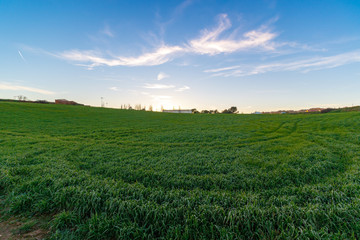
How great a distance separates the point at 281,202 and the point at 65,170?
26.0ft

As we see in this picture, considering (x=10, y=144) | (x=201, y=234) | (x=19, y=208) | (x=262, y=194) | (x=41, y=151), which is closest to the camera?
(x=201, y=234)

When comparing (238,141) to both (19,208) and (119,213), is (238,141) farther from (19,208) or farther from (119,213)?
Result: (19,208)

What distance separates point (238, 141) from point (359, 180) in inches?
292

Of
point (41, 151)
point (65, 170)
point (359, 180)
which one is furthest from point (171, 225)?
point (41, 151)

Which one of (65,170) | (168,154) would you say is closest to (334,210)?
(168,154)

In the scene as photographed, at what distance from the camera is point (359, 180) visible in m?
5.45

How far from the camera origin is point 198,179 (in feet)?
19.3

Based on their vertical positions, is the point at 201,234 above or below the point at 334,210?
below

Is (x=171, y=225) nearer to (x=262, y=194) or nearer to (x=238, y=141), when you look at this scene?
(x=262, y=194)

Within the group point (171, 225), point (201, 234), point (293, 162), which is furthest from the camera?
point (293, 162)

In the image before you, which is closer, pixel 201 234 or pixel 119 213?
pixel 201 234

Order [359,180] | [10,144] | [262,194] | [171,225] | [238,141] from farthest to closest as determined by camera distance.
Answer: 1. [238,141]
2. [10,144]
3. [359,180]
4. [262,194]
5. [171,225]

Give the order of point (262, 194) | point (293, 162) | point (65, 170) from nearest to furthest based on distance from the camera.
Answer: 1. point (262, 194)
2. point (65, 170)
3. point (293, 162)

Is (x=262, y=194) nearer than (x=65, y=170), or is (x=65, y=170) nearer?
(x=262, y=194)
